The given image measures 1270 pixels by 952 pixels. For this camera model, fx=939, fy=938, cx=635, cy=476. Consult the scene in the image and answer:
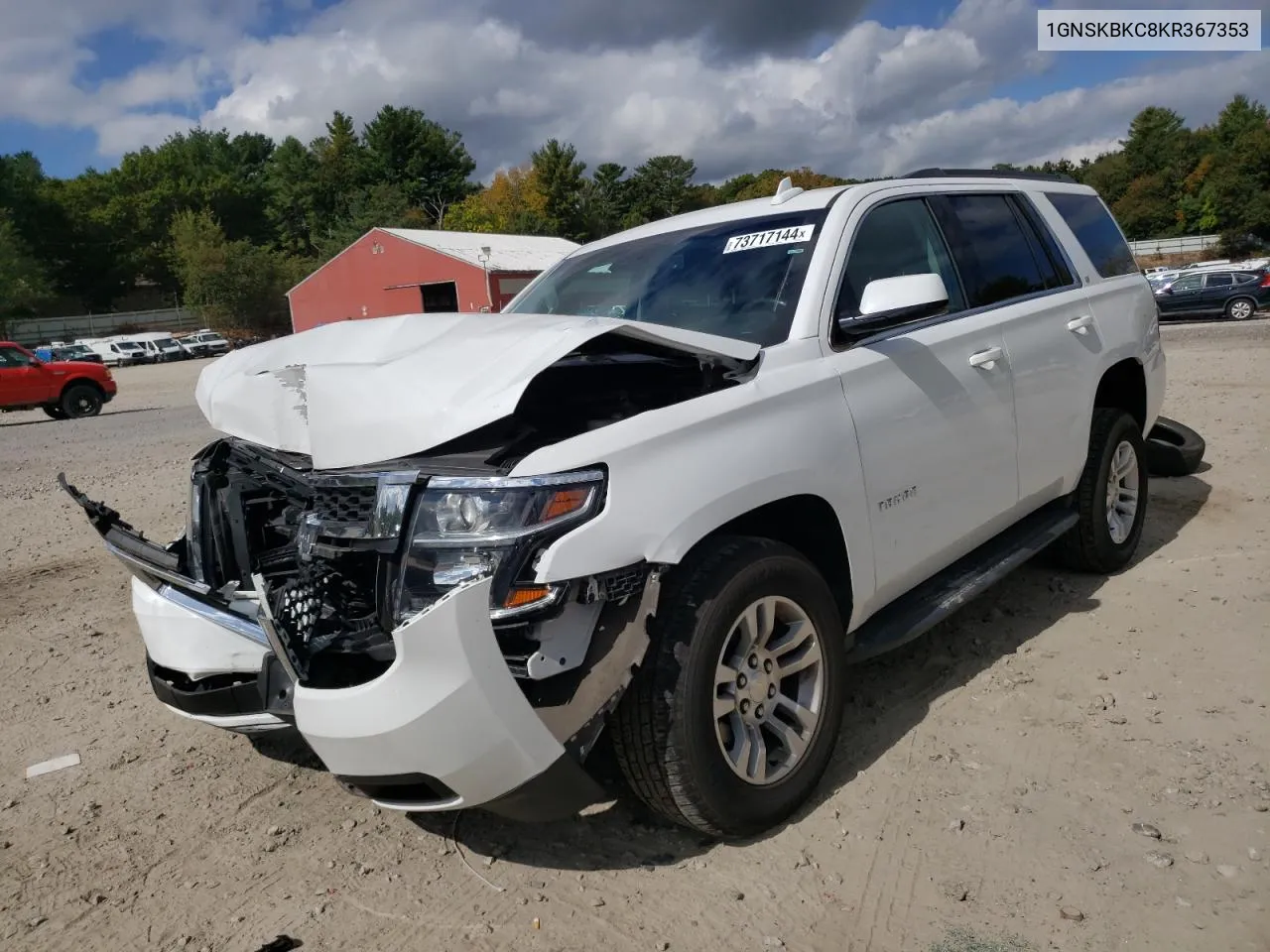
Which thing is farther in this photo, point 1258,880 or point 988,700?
point 988,700

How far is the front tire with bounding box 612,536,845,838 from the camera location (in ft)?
8.10

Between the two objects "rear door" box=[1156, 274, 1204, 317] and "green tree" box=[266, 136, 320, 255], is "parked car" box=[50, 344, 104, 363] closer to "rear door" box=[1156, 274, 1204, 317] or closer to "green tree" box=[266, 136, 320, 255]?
"green tree" box=[266, 136, 320, 255]

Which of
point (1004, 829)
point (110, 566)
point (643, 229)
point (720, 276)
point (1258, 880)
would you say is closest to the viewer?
point (1258, 880)

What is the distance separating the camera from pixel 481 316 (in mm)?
3209

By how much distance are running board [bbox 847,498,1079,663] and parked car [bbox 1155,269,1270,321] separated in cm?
2396

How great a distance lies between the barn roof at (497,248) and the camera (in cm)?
4144

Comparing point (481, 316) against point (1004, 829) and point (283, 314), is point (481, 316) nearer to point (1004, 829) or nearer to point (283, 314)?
point (1004, 829)

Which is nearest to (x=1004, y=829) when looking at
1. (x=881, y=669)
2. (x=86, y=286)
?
(x=881, y=669)

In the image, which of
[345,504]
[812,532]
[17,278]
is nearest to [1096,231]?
[812,532]

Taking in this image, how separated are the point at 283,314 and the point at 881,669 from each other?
2690 inches

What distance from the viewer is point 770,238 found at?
3494 millimetres

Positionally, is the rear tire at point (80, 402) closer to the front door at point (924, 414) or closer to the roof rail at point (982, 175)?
the roof rail at point (982, 175)

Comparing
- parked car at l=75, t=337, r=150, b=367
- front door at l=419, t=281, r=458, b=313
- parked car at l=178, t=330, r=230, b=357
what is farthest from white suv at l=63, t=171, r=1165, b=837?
parked car at l=178, t=330, r=230, b=357

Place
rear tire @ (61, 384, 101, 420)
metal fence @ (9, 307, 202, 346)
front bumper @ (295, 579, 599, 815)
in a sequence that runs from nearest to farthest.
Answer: front bumper @ (295, 579, 599, 815) → rear tire @ (61, 384, 101, 420) → metal fence @ (9, 307, 202, 346)
